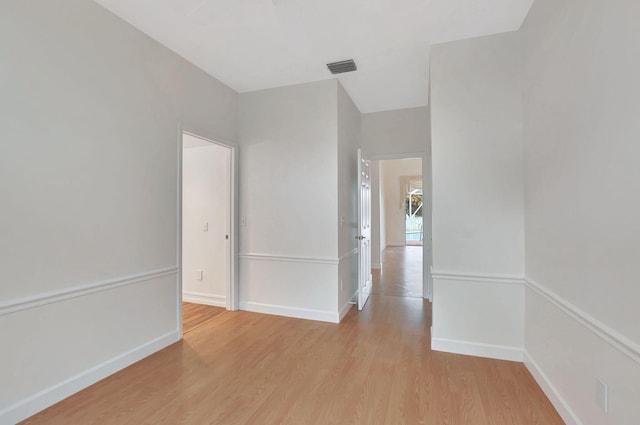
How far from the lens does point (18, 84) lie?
1.71 meters

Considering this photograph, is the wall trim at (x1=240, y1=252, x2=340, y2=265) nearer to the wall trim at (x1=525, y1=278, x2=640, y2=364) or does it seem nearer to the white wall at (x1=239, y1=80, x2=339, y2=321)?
the white wall at (x1=239, y1=80, x2=339, y2=321)

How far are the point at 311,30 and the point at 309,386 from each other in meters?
2.88

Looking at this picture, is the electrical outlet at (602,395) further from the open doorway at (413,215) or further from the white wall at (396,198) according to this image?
the open doorway at (413,215)


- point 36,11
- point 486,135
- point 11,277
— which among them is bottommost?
point 11,277

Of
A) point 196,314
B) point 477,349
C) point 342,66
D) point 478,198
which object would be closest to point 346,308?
point 477,349

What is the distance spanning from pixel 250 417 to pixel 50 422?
1.19 m

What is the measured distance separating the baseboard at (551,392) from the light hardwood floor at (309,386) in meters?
0.04

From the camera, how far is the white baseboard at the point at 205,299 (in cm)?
390

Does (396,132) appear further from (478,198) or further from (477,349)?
(477,349)

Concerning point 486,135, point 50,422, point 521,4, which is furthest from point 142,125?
point 521,4

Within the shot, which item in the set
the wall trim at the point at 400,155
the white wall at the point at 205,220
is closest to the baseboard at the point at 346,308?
the white wall at the point at 205,220

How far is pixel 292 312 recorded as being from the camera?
3463 millimetres

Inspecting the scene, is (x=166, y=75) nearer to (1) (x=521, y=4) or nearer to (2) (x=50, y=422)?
(2) (x=50, y=422)

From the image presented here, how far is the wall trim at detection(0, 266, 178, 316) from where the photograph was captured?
168 centimetres
